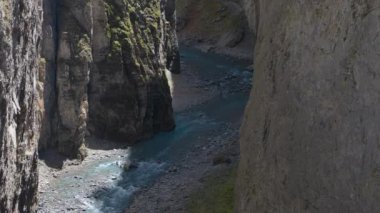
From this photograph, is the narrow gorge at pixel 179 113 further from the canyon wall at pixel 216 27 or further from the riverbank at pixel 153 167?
the canyon wall at pixel 216 27

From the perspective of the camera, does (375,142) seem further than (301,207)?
No

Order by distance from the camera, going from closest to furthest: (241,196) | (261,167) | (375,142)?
(375,142)
(261,167)
(241,196)

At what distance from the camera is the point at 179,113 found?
244 feet

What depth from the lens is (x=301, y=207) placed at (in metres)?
24.5

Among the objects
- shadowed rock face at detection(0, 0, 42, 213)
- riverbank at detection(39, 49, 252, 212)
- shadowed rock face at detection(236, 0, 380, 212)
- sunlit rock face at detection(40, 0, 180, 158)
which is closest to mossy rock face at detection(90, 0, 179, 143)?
sunlit rock face at detection(40, 0, 180, 158)

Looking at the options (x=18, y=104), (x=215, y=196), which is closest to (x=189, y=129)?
(x=215, y=196)

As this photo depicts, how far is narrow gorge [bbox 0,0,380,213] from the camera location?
22.2 m

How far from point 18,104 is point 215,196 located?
17643 millimetres

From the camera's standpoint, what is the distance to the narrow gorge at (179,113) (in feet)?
→ 72.7

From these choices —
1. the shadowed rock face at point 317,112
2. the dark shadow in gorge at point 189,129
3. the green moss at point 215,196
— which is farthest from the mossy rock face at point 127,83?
the shadowed rock face at point 317,112

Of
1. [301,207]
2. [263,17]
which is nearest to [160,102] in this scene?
[263,17]

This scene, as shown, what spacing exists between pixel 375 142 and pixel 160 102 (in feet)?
160

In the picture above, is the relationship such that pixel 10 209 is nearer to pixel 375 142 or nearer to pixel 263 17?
pixel 263 17

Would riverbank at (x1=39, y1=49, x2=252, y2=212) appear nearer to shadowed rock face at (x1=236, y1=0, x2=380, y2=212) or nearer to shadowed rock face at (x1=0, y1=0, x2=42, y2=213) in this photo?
shadowed rock face at (x1=0, y1=0, x2=42, y2=213)
